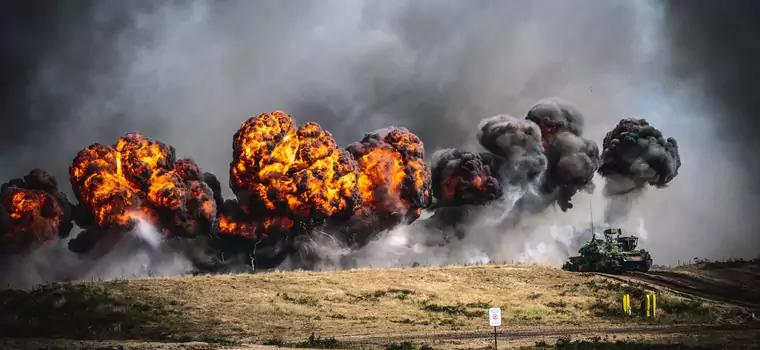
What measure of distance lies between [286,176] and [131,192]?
17.4m

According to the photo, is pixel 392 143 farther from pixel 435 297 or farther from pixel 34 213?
pixel 34 213

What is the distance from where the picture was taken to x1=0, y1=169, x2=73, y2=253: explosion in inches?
3627

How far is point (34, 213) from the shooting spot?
93.1m

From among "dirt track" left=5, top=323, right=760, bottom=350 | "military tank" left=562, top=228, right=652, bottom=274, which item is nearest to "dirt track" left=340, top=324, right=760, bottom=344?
"dirt track" left=5, top=323, right=760, bottom=350

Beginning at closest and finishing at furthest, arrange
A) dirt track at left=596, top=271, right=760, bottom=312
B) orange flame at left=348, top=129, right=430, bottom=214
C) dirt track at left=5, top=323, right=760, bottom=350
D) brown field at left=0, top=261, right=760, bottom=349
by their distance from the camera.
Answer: dirt track at left=5, top=323, right=760, bottom=350 → brown field at left=0, top=261, right=760, bottom=349 → dirt track at left=596, top=271, right=760, bottom=312 → orange flame at left=348, top=129, right=430, bottom=214

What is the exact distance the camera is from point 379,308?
245ft

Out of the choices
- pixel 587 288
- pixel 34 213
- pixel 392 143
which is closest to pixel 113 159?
pixel 34 213

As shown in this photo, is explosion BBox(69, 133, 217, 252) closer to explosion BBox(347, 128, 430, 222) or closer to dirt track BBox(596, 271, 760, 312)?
explosion BBox(347, 128, 430, 222)

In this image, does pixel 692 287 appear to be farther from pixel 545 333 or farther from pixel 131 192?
pixel 131 192

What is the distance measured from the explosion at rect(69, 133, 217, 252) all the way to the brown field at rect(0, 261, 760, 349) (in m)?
15.8

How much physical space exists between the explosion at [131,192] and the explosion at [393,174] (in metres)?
19.9

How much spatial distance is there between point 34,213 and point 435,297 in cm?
4562

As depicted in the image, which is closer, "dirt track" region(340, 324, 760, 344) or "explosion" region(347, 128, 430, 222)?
"dirt track" region(340, 324, 760, 344)

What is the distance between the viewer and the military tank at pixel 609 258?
9362 centimetres
